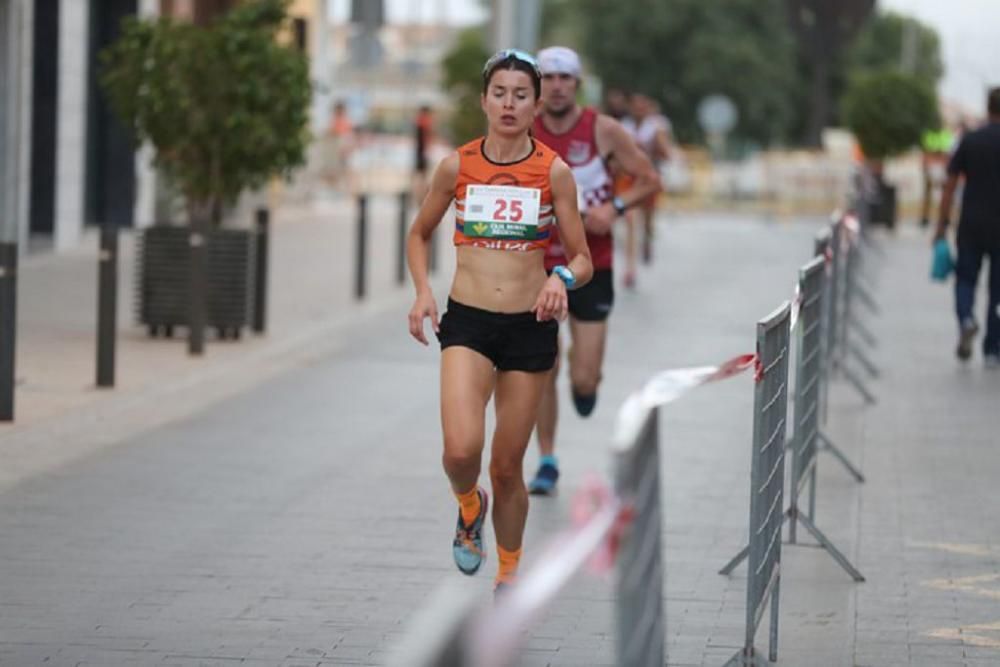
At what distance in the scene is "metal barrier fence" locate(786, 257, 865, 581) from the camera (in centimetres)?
841

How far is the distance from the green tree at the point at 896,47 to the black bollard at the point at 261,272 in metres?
69.8

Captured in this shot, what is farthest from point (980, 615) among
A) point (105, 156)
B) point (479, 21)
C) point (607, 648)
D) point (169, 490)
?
point (479, 21)

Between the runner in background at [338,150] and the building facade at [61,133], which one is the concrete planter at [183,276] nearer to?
the building facade at [61,133]

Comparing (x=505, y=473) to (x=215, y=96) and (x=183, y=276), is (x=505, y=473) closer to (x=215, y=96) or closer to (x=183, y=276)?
(x=183, y=276)

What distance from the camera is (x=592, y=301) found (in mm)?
9859

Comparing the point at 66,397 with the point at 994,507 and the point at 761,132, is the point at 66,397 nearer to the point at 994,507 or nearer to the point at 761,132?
the point at 994,507

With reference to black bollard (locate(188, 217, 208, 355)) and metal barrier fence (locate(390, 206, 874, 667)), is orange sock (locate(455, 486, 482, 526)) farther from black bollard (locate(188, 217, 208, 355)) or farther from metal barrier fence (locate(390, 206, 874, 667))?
black bollard (locate(188, 217, 208, 355))

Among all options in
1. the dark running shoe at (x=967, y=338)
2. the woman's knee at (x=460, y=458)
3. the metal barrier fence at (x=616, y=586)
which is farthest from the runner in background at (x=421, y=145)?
the metal barrier fence at (x=616, y=586)

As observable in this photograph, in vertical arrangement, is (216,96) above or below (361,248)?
above

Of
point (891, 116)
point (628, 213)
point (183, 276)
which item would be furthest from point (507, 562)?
point (891, 116)

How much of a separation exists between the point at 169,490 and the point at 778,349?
409 centimetres

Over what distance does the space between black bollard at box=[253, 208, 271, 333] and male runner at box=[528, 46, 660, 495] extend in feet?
21.6

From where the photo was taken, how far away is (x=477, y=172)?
7.38 meters

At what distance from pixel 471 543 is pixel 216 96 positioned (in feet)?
30.4
